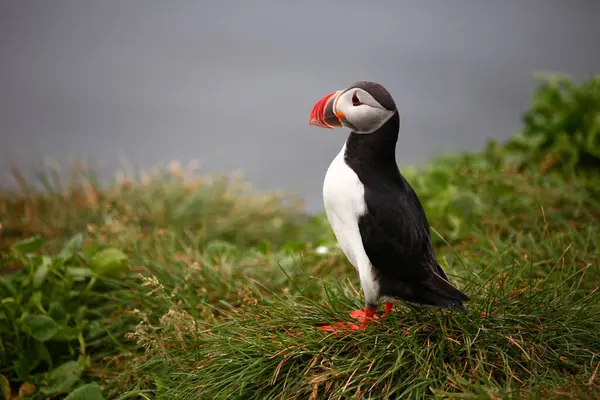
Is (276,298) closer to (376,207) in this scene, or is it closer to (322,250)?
(376,207)

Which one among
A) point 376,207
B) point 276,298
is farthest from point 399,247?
point 276,298

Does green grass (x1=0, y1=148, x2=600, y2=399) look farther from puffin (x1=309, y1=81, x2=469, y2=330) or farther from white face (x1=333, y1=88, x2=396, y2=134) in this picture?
white face (x1=333, y1=88, x2=396, y2=134)

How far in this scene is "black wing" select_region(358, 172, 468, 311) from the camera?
260 cm

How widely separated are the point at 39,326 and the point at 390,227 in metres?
1.84

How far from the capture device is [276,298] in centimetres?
319

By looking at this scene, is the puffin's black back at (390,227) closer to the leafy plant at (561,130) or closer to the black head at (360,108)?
the black head at (360,108)

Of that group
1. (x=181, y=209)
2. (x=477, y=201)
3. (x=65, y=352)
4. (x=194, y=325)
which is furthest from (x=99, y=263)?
(x=477, y=201)

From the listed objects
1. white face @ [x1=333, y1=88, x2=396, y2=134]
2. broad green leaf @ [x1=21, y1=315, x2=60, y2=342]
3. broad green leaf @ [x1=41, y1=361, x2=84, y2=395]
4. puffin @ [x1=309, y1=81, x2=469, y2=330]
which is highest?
white face @ [x1=333, y1=88, x2=396, y2=134]

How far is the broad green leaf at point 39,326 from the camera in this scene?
10.3ft

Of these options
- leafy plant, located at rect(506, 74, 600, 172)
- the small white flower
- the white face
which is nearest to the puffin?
the white face

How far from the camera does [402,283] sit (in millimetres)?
2691

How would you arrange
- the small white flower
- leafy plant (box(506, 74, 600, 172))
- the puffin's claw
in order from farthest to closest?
leafy plant (box(506, 74, 600, 172))
the small white flower
the puffin's claw

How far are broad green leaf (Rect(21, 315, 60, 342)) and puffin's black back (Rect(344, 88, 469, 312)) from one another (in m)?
1.68

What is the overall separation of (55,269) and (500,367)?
2.43 metres
